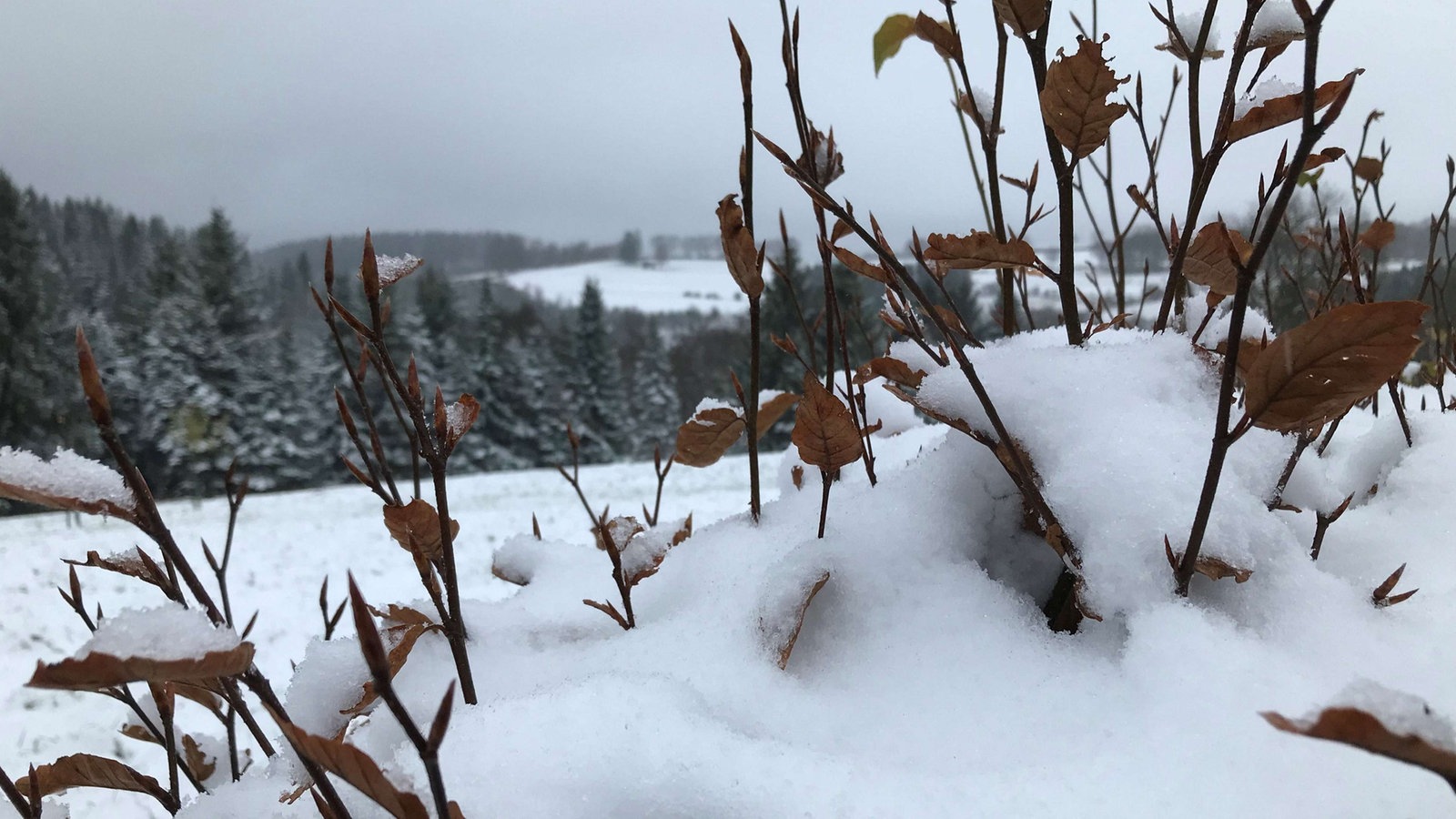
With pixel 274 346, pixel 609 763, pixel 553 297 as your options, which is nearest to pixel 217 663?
pixel 609 763

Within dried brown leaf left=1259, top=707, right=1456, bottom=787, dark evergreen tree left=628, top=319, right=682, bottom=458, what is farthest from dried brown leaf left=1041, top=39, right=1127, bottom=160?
dark evergreen tree left=628, top=319, right=682, bottom=458

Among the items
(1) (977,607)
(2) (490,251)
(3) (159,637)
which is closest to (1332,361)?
(1) (977,607)

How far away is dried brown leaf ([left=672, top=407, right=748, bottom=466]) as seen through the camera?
86 centimetres

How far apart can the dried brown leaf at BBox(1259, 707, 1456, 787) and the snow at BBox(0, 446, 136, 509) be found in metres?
0.57

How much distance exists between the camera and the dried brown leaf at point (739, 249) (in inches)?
23.9

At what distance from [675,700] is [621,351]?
29002 mm

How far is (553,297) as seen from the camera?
49.9m

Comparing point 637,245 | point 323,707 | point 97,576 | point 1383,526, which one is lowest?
point 97,576

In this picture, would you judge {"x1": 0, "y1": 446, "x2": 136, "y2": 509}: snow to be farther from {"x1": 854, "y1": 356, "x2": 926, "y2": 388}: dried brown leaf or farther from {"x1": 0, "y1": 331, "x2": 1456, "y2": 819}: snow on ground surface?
{"x1": 854, "y1": 356, "x2": 926, "y2": 388}: dried brown leaf

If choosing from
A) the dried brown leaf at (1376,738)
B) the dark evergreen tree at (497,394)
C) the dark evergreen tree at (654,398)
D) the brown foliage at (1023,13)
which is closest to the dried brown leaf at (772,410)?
the brown foliage at (1023,13)

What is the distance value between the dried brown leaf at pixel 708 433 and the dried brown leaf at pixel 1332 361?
20.3 inches

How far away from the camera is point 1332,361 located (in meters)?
0.41

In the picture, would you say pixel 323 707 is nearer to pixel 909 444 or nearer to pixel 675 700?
pixel 675 700

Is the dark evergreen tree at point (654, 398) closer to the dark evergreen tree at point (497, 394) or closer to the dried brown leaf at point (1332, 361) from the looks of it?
the dark evergreen tree at point (497, 394)
